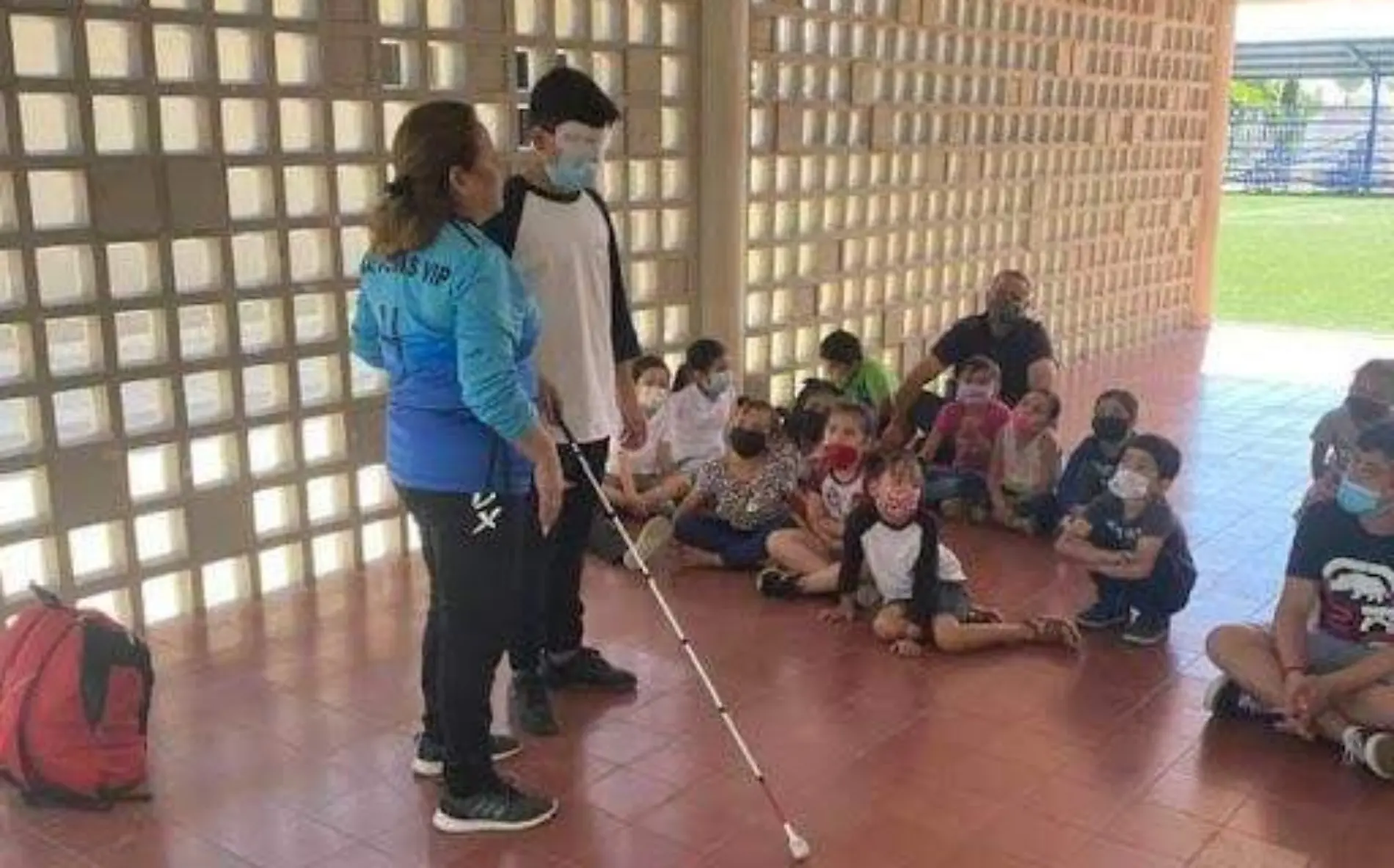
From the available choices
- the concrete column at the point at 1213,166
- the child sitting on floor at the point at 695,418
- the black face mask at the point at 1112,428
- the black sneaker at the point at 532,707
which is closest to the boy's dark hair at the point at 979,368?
the black face mask at the point at 1112,428

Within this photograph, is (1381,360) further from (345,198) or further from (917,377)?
(345,198)

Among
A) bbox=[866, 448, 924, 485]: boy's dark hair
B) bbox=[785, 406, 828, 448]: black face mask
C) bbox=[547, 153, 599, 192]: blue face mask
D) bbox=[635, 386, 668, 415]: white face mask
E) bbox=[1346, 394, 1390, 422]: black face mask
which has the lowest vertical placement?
bbox=[785, 406, 828, 448]: black face mask

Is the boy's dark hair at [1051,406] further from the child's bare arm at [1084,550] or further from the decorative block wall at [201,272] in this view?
the decorative block wall at [201,272]

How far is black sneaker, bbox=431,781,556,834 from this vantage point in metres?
2.79

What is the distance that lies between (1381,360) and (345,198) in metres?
3.48

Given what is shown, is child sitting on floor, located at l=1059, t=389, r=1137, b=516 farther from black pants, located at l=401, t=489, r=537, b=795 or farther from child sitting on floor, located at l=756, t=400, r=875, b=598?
black pants, located at l=401, t=489, r=537, b=795

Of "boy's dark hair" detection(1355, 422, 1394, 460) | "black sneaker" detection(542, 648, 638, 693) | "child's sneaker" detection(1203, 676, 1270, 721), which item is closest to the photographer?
"boy's dark hair" detection(1355, 422, 1394, 460)

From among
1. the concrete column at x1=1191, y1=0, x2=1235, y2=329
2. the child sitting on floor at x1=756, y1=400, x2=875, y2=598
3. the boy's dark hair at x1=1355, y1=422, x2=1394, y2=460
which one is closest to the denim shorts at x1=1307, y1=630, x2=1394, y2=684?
the boy's dark hair at x1=1355, y1=422, x2=1394, y2=460

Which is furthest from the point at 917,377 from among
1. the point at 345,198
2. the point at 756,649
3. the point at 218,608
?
the point at 218,608

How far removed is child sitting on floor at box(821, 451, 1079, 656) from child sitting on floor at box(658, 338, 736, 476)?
1.16m

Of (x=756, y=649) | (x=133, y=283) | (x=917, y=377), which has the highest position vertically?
(x=133, y=283)

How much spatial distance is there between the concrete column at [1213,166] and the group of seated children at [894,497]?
17.1ft

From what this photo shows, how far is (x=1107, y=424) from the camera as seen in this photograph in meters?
4.50

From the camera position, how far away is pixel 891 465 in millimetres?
3875
